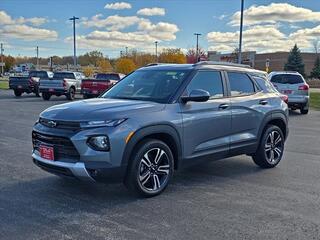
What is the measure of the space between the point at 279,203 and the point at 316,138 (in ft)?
19.9

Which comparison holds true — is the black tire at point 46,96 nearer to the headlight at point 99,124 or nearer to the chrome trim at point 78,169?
the chrome trim at point 78,169

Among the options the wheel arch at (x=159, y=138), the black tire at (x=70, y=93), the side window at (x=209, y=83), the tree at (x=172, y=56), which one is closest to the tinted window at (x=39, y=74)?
the black tire at (x=70, y=93)

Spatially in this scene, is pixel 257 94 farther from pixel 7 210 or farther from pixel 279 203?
pixel 7 210

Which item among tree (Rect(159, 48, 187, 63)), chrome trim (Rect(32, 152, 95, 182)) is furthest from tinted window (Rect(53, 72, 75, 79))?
tree (Rect(159, 48, 187, 63))

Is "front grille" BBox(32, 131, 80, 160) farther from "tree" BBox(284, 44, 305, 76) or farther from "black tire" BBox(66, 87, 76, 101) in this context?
"tree" BBox(284, 44, 305, 76)

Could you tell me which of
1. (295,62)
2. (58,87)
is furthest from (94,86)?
(295,62)

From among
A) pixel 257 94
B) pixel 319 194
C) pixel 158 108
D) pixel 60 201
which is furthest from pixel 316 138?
pixel 60 201

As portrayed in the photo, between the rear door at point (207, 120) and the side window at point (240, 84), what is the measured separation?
26 centimetres

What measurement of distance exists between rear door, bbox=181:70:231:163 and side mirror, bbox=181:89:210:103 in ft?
0.32

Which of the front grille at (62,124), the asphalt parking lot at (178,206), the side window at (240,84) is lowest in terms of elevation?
the asphalt parking lot at (178,206)

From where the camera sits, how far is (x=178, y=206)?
4.95 meters

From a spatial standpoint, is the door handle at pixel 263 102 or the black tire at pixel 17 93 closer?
the door handle at pixel 263 102

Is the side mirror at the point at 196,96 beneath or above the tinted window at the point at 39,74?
beneath

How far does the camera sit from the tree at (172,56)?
73306 millimetres
